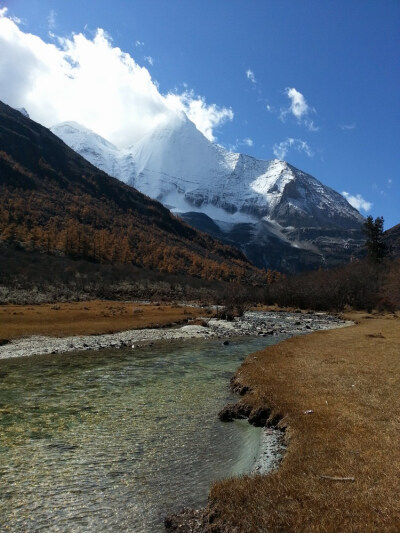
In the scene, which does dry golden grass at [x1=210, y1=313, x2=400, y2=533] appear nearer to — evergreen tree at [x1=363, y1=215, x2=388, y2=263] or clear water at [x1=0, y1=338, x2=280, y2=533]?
clear water at [x1=0, y1=338, x2=280, y2=533]

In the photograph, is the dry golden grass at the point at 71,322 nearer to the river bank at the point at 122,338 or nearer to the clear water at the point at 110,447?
the river bank at the point at 122,338

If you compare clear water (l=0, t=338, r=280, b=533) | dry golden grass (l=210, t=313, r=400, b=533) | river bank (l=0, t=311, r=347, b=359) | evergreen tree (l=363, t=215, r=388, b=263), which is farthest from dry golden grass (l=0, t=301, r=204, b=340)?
evergreen tree (l=363, t=215, r=388, b=263)

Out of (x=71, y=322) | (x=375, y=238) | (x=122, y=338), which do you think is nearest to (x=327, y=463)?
(x=122, y=338)

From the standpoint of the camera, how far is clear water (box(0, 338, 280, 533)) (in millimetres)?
9773

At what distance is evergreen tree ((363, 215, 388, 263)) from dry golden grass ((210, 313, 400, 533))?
114 m

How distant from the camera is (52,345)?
37625 millimetres

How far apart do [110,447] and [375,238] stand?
131 m

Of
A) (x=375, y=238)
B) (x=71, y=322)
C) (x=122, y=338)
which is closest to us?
(x=122, y=338)

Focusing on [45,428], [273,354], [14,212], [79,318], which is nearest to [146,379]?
[45,428]

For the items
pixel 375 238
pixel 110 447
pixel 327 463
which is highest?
pixel 375 238

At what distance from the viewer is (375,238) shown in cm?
12600

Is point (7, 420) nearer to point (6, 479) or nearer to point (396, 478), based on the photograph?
point (6, 479)

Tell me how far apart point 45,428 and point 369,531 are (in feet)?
41.9

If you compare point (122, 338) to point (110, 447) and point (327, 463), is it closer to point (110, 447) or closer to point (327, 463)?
point (110, 447)
